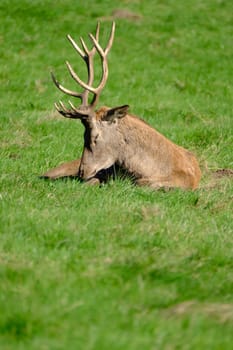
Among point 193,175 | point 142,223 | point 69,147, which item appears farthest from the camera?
point 69,147

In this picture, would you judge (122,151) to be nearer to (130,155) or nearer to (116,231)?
(130,155)

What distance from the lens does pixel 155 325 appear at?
4781 millimetres

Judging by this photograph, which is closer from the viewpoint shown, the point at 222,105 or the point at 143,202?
the point at 143,202

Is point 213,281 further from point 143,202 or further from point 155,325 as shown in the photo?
point 143,202

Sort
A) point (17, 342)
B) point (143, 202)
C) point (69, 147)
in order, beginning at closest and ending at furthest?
point (17, 342)
point (143, 202)
point (69, 147)

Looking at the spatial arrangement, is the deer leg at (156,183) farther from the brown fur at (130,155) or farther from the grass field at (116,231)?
the grass field at (116,231)

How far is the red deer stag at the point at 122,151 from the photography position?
9.61 meters

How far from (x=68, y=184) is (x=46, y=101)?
5997mm

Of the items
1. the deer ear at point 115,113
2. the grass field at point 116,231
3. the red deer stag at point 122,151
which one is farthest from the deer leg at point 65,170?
the deer ear at point 115,113

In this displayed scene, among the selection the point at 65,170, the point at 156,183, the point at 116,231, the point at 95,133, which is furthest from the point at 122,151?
the point at 116,231

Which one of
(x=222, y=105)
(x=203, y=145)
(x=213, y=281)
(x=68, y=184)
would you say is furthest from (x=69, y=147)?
(x=213, y=281)

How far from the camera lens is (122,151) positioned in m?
9.79

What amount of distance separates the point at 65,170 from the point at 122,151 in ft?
2.38

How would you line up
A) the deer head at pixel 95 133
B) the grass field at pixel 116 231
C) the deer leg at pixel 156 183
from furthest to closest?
the deer head at pixel 95 133 → the deer leg at pixel 156 183 → the grass field at pixel 116 231
